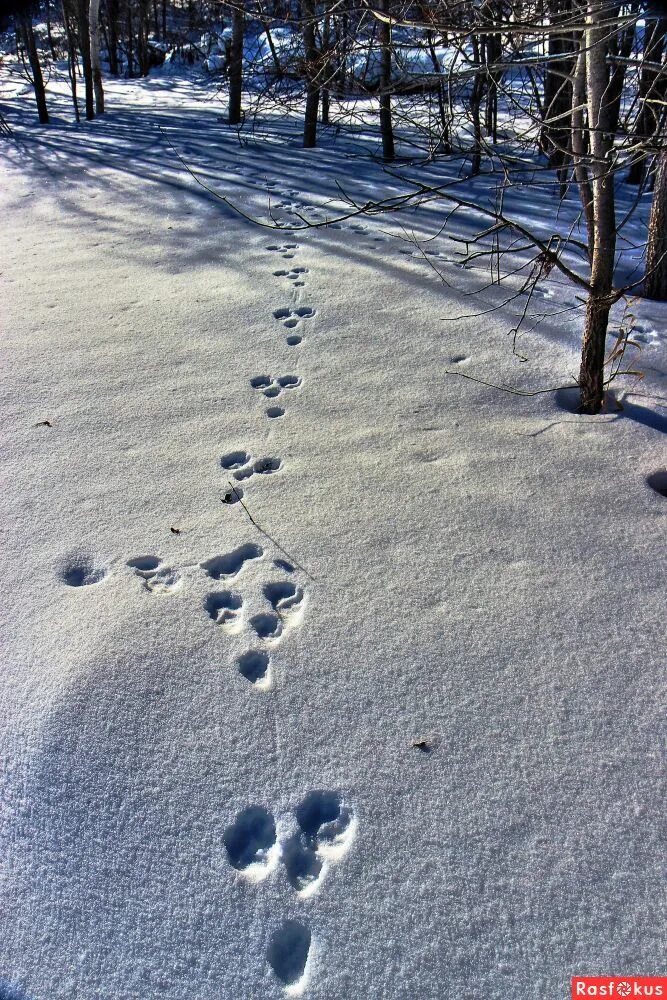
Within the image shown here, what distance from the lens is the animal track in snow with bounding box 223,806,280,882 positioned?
4.53 feet

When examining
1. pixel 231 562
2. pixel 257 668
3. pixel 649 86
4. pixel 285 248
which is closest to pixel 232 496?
pixel 231 562

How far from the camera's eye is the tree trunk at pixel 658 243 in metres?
3.46

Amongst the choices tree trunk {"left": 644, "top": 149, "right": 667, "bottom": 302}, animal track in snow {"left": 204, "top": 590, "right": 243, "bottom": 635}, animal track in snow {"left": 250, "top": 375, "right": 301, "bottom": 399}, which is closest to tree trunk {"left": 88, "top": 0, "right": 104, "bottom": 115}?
tree trunk {"left": 644, "top": 149, "right": 667, "bottom": 302}

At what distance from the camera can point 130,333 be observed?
3.53 meters

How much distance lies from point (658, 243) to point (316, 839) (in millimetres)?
3599

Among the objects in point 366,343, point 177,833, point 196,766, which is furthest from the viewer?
point 366,343

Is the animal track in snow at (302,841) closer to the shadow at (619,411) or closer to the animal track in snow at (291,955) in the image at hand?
the animal track in snow at (291,955)

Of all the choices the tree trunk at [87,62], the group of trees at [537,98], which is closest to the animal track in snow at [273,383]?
the group of trees at [537,98]

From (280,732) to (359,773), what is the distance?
0.22 m

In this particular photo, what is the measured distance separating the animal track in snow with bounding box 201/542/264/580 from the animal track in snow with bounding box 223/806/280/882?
77 cm

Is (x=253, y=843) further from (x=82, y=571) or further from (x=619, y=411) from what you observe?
(x=619, y=411)

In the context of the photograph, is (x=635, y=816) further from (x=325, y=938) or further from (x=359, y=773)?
(x=325, y=938)

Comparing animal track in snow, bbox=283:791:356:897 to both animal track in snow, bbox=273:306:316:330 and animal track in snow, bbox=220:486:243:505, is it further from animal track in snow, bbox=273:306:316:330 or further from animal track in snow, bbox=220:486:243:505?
animal track in snow, bbox=273:306:316:330

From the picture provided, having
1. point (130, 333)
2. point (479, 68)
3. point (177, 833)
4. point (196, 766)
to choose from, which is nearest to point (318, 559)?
point (196, 766)
